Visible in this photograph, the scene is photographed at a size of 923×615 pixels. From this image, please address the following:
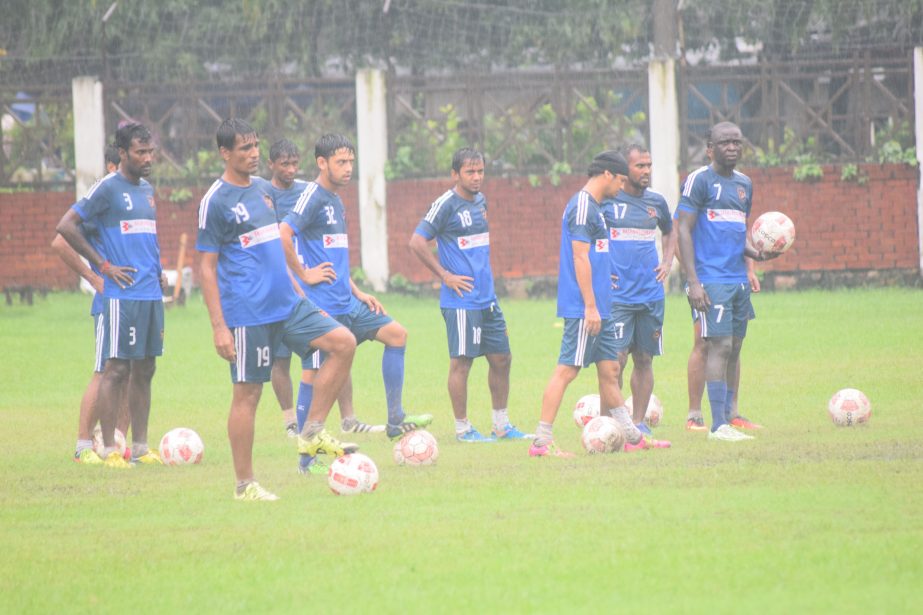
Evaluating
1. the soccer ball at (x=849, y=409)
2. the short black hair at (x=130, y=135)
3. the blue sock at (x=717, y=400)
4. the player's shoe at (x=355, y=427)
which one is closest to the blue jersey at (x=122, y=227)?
the short black hair at (x=130, y=135)

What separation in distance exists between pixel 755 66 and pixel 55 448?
15727 millimetres

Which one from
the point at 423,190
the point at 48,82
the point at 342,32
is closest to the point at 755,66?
the point at 423,190

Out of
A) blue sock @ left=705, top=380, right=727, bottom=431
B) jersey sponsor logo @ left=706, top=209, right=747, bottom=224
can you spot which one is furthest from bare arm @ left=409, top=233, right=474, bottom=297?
blue sock @ left=705, top=380, right=727, bottom=431

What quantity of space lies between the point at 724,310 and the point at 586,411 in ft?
4.65

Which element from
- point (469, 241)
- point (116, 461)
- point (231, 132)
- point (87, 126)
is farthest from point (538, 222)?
point (231, 132)

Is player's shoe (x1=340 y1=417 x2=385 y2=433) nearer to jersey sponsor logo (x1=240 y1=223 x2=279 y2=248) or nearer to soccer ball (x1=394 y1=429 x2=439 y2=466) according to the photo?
soccer ball (x1=394 y1=429 x2=439 y2=466)

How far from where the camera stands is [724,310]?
462 inches

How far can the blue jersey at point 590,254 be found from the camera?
10594 millimetres

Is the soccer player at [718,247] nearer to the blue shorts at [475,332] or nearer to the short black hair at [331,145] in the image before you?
the blue shorts at [475,332]

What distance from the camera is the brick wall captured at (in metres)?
24.4

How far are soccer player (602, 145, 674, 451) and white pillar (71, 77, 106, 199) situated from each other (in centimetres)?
1656

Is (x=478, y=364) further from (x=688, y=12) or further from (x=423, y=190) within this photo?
(x=688, y=12)

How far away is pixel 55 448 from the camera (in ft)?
40.0

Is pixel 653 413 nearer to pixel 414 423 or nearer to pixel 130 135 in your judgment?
pixel 414 423
